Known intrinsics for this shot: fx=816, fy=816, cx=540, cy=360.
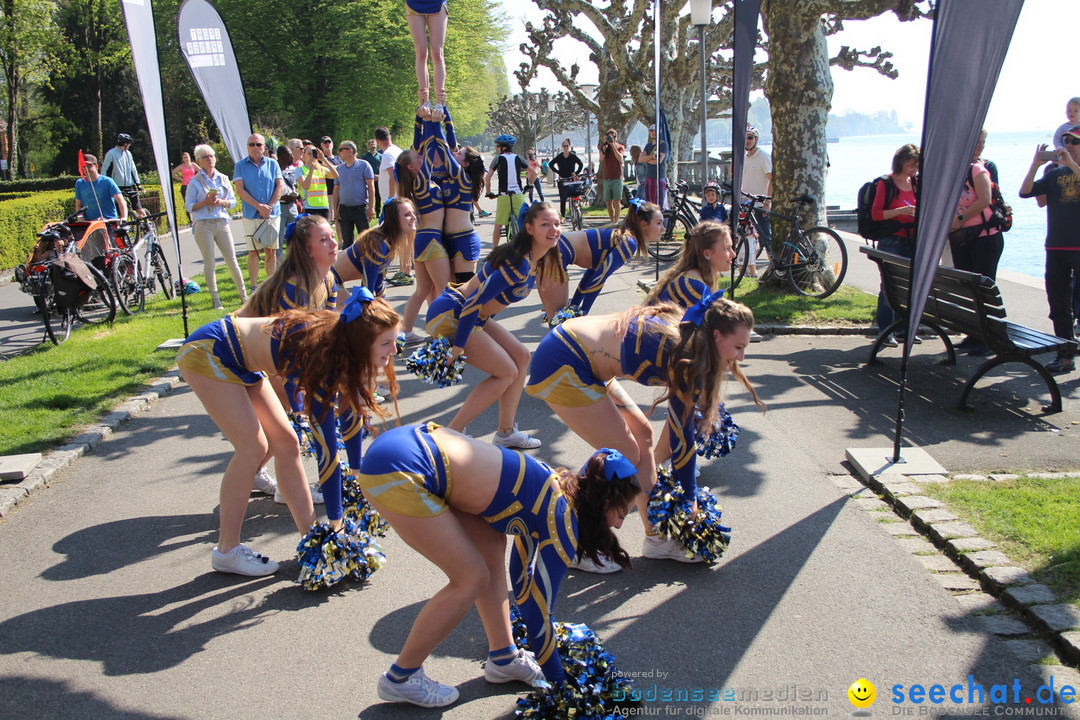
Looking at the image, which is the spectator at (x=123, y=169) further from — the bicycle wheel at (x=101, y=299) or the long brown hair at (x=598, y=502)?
the long brown hair at (x=598, y=502)

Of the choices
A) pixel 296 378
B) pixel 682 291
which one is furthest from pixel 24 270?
pixel 682 291

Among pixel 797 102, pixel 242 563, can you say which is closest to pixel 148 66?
pixel 242 563

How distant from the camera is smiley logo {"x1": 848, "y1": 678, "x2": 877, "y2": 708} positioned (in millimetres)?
3205

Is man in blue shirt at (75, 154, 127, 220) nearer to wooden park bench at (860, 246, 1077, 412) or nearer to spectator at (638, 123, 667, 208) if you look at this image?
spectator at (638, 123, 667, 208)

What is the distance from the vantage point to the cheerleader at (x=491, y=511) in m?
2.88

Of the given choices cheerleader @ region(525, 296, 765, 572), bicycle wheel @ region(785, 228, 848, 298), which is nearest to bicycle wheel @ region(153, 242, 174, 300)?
bicycle wheel @ region(785, 228, 848, 298)

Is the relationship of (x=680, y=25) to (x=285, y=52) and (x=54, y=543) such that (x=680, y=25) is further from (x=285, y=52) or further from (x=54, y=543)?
(x=54, y=543)

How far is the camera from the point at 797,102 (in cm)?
1095

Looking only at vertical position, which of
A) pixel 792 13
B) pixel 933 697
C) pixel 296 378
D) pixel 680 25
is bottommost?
pixel 933 697

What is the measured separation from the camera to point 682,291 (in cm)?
509

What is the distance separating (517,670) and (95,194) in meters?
11.3

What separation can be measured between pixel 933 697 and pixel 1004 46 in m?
3.60

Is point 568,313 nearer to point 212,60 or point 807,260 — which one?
point 807,260

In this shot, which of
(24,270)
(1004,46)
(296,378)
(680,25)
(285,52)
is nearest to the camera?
(296,378)
